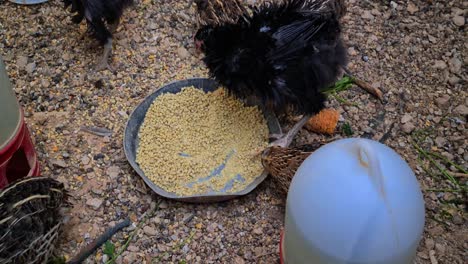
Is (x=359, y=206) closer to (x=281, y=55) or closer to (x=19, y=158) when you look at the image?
(x=281, y=55)

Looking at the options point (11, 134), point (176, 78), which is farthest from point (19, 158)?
point (176, 78)

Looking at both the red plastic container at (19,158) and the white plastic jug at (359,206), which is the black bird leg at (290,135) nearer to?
the white plastic jug at (359,206)

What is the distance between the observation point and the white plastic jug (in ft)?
7.07

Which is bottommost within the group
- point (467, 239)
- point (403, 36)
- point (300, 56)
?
point (467, 239)

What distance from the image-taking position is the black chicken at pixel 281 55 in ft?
10.2

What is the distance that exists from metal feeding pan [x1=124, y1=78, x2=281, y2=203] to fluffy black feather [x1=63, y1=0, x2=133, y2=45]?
21.7 inches

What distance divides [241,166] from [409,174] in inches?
47.1

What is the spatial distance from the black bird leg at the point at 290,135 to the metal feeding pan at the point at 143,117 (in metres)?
0.07

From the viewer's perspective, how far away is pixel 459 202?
3217mm

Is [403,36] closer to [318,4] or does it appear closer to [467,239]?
[318,4]

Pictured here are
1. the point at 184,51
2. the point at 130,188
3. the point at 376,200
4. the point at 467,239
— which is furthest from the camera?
the point at 184,51

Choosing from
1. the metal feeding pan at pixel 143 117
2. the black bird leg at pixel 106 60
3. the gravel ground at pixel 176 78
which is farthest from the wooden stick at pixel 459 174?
the black bird leg at pixel 106 60

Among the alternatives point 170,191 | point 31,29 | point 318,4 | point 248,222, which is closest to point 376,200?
point 248,222

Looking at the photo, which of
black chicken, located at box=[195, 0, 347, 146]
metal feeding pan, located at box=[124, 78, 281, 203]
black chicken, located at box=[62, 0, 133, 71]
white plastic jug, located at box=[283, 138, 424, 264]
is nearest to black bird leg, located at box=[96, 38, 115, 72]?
black chicken, located at box=[62, 0, 133, 71]
